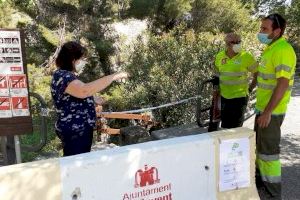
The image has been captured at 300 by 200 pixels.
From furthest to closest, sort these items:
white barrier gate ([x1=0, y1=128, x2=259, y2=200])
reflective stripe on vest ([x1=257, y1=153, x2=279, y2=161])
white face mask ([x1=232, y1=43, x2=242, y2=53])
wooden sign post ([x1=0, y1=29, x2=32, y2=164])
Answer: white face mask ([x1=232, y1=43, x2=242, y2=53]) < reflective stripe on vest ([x1=257, y1=153, x2=279, y2=161]) < wooden sign post ([x1=0, y1=29, x2=32, y2=164]) < white barrier gate ([x1=0, y1=128, x2=259, y2=200])

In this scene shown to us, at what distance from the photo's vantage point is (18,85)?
398 centimetres

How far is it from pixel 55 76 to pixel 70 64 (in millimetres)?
168

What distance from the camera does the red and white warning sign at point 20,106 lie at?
3998 mm

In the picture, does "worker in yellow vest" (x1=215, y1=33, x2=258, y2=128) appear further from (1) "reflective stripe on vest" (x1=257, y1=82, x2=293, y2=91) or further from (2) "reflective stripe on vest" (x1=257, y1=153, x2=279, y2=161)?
(2) "reflective stripe on vest" (x1=257, y1=153, x2=279, y2=161)

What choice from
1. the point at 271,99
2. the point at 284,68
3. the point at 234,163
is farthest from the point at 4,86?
the point at 284,68

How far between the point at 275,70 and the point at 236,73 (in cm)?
106

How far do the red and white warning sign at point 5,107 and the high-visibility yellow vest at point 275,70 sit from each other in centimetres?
246

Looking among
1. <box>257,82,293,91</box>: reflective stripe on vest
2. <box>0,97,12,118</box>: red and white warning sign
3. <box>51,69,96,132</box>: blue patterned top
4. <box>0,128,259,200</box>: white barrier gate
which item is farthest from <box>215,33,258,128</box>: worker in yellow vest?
<box>0,97,12,118</box>: red and white warning sign

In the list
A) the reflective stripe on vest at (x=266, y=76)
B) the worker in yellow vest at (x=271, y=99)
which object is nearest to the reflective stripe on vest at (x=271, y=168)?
the worker in yellow vest at (x=271, y=99)

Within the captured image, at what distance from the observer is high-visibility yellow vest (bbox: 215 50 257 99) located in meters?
5.01

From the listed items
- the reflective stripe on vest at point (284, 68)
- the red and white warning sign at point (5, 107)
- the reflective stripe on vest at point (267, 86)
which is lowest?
the red and white warning sign at point (5, 107)

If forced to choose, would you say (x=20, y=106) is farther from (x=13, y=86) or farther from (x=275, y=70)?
(x=275, y=70)

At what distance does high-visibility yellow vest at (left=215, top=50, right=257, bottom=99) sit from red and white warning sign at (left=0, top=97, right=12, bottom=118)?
2.53m

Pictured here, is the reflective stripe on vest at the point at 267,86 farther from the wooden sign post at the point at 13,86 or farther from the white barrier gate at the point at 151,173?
the wooden sign post at the point at 13,86
